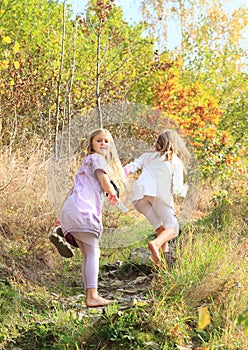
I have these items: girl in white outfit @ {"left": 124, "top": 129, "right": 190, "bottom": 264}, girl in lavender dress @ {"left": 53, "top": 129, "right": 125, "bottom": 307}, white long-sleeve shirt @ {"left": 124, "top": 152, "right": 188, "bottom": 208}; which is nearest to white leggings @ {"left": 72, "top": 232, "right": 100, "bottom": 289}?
girl in lavender dress @ {"left": 53, "top": 129, "right": 125, "bottom": 307}

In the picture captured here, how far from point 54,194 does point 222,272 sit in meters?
2.42

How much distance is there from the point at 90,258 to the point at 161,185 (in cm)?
121

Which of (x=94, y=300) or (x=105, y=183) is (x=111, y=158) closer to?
(x=105, y=183)

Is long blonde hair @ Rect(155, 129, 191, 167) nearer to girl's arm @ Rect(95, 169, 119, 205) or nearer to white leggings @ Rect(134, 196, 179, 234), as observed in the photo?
white leggings @ Rect(134, 196, 179, 234)

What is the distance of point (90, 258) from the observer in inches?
182

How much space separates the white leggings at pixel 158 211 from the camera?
18.5 ft

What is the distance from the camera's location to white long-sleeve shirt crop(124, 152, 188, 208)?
5.49 m

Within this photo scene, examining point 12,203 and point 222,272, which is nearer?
point 222,272

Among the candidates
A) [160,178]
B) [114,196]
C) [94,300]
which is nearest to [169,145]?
[160,178]

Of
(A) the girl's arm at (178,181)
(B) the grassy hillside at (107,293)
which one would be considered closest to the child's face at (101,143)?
(A) the girl's arm at (178,181)

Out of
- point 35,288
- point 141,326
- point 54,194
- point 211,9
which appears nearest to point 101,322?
point 141,326

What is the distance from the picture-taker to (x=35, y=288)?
5160 millimetres

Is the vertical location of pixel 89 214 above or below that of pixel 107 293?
above

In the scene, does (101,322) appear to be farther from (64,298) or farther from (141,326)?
(64,298)
